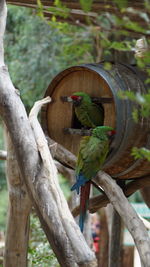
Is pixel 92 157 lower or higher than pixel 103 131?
lower

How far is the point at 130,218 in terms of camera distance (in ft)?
7.18

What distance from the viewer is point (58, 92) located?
8.97 feet

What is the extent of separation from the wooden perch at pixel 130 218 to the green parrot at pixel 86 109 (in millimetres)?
298

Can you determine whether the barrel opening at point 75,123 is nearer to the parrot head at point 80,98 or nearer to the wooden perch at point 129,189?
the parrot head at point 80,98

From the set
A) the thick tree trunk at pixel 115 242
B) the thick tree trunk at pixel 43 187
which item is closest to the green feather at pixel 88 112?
the thick tree trunk at pixel 43 187

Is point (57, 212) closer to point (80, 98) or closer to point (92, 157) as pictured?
point (92, 157)

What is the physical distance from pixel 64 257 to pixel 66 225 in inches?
4.2

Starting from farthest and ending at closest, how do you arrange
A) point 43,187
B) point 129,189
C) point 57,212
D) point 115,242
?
point 115,242
point 129,189
point 43,187
point 57,212

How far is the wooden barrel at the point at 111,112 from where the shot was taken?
2400mm

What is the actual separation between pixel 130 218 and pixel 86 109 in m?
0.62

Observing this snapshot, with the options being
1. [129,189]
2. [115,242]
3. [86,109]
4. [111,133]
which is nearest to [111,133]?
[111,133]

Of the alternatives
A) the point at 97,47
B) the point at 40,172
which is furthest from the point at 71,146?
the point at 97,47

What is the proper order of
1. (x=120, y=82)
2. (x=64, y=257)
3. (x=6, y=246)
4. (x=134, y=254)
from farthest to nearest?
(x=134, y=254) < (x=6, y=246) < (x=120, y=82) < (x=64, y=257)

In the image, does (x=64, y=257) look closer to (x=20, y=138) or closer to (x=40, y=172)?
(x=40, y=172)
